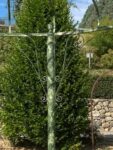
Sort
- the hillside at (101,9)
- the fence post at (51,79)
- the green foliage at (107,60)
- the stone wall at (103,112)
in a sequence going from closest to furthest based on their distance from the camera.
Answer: the fence post at (51,79) → the hillside at (101,9) → the stone wall at (103,112) → the green foliage at (107,60)

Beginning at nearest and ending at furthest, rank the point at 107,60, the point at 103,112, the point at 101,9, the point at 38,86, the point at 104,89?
the point at 101,9, the point at 38,86, the point at 103,112, the point at 104,89, the point at 107,60

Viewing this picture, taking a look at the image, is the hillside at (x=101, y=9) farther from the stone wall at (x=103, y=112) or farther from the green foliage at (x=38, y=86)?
the stone wall at (x=103, y=112)

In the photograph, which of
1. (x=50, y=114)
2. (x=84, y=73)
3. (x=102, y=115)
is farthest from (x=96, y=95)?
(x=50, y=114)

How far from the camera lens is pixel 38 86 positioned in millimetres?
8398

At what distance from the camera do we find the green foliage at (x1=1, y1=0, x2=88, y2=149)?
27.6ft

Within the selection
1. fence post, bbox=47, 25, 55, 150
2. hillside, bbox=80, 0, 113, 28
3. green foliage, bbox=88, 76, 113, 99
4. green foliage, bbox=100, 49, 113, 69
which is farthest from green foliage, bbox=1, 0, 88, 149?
green foliage, bbox=100, 49, 113, 69

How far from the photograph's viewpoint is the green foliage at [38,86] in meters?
8.41

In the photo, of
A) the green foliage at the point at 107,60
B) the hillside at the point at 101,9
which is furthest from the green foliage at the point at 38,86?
the green foliage at the point at 107,60

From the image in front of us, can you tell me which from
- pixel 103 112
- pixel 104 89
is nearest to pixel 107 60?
pixel 104 89

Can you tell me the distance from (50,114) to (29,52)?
3702 millimetres

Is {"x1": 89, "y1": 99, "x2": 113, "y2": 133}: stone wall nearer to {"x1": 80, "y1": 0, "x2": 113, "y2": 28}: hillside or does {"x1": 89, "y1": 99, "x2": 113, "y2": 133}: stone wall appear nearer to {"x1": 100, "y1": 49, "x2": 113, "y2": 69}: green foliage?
{"x1": 80, "y1": 0, "x2": 113, "y2": 28}: hillside

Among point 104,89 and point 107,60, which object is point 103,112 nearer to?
point 104,89

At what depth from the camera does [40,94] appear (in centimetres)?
839

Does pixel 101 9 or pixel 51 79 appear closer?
pixel 51 79
